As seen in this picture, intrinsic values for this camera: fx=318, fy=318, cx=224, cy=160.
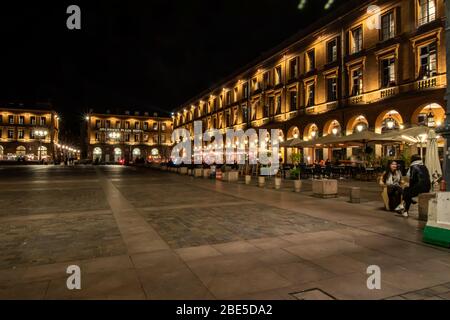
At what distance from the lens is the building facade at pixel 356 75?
63.6 ft

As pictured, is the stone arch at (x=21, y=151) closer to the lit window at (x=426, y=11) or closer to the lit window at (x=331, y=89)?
the lit window at (x=331, y=89)

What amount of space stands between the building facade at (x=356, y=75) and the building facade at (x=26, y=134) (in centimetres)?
5930

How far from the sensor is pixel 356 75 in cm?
2498

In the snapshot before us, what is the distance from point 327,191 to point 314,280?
316 inches

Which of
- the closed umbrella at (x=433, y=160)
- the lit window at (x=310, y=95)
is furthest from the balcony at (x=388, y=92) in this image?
the closed umbrella at (x=433, y=160)

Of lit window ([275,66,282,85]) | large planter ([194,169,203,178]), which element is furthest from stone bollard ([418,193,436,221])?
lit window ([275,66,282,85])

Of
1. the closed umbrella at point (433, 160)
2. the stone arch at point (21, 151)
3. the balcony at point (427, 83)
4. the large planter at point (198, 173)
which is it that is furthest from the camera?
Result: the stone arch at point (21, 151)

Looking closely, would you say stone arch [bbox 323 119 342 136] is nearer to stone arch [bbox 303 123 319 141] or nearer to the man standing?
stone arch [bbox 303 123 319 141]

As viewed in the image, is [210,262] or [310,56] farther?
[310,56]

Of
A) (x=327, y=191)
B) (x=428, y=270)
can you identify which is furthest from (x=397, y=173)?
(x=428, y=270)

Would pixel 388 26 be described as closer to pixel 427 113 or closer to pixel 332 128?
pixel 427 113

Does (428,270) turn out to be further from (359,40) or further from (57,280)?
(359,40)

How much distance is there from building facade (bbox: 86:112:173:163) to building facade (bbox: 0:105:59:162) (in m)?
9.19
